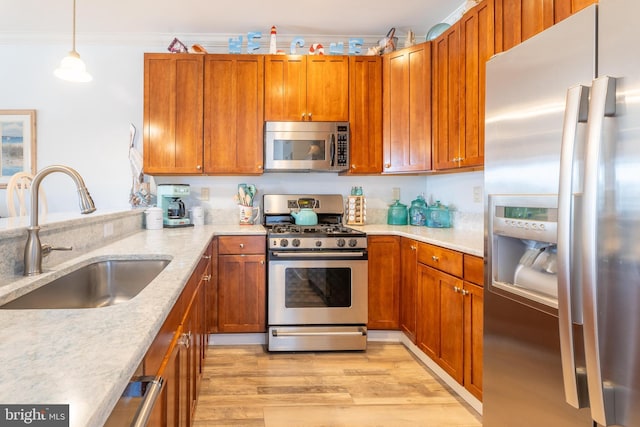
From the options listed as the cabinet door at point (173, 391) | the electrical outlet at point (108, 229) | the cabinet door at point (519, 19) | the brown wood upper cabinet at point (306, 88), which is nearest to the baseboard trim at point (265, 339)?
the electrical outlet at point (108, 229)

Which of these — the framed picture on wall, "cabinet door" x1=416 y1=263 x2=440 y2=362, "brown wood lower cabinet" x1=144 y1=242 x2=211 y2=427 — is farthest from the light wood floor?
the framed picture on wall

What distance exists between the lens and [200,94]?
316 cm

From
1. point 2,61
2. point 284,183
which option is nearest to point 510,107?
point 284,183

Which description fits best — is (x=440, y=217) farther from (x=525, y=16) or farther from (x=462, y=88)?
(x=525, y=16)

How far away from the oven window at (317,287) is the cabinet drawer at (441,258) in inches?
22.4

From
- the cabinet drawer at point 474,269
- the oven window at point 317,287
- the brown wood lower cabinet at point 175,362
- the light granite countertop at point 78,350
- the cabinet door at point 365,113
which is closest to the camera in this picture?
the light granite countertop at point 78,350

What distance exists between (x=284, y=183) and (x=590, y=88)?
2.75m

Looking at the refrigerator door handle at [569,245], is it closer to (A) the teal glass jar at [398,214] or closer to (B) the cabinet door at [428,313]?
(B) the cabinet door at [428,313]

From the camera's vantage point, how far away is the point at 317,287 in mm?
2840

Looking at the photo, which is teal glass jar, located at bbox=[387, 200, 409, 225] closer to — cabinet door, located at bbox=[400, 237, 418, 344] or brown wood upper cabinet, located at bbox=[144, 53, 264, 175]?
cabinet door, located at bbox=[400, 237, 418, 344]

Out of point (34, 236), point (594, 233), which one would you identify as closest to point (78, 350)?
point (34, 236)

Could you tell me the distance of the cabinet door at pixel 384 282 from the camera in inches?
117

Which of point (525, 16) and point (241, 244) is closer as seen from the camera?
point (525, 16)

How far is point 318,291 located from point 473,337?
1.17 metres
